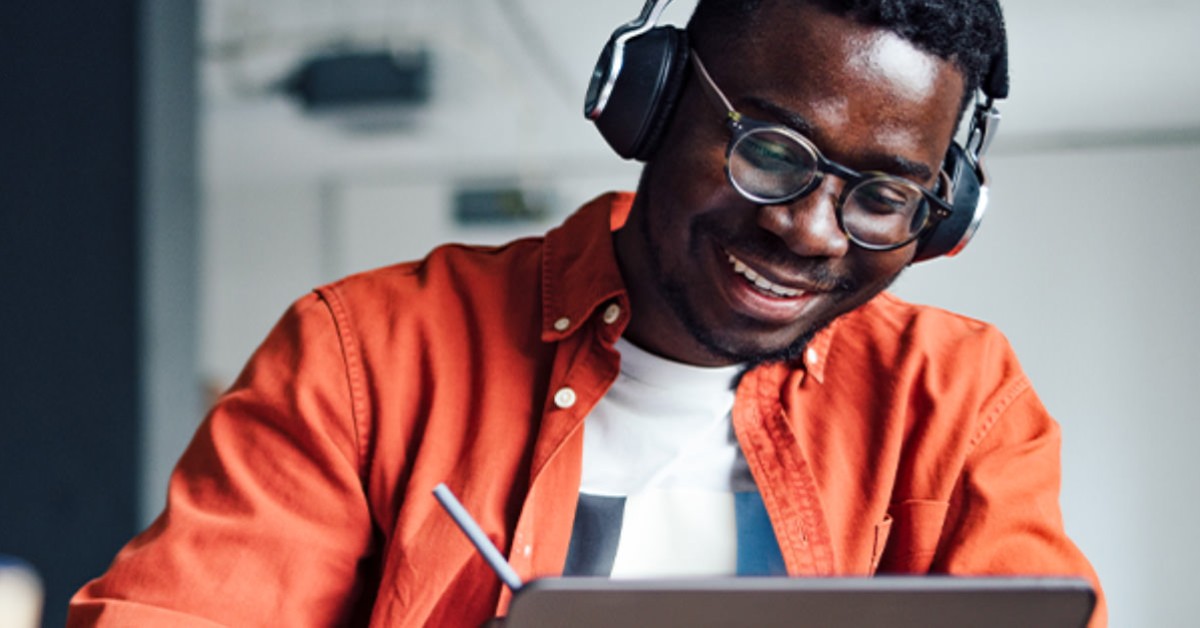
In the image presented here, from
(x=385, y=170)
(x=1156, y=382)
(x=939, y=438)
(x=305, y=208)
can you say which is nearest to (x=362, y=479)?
(x=939, y=438)

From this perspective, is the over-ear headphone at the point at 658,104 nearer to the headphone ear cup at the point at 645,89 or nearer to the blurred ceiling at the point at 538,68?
the headphone ear cup at the point at 645,89

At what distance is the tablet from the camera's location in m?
0.55

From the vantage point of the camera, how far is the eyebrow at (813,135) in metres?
0.91

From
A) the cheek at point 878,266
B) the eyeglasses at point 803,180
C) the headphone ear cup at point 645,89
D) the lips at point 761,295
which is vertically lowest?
the lips at point 761,295

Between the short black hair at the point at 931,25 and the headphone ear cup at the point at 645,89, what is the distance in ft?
0.12

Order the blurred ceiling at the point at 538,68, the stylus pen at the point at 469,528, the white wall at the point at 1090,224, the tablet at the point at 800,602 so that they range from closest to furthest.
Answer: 1. the tablet at the point at 800,602
2. the stylus pen at the point at 469,528
3. the blurred ceiling at the point at 538,68
4. the white wall at the point at 1090,224

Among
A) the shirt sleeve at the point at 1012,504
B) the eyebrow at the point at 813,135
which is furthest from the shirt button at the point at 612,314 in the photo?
the shirt sleeve at the point at 1012,504

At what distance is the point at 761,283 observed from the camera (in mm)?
959

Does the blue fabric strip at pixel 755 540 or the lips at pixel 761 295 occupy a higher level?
the lips at pixel 761 295

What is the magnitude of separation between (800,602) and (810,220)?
1.38ft

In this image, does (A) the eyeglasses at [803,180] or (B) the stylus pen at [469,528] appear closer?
(B) the stylus pen at [469,528]

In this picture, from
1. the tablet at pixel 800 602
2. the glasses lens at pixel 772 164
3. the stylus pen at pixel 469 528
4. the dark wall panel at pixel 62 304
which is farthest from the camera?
the dark wall panel at pixel 62 304

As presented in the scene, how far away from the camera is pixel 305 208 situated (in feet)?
18.4

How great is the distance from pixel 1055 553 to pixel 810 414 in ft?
0.82
